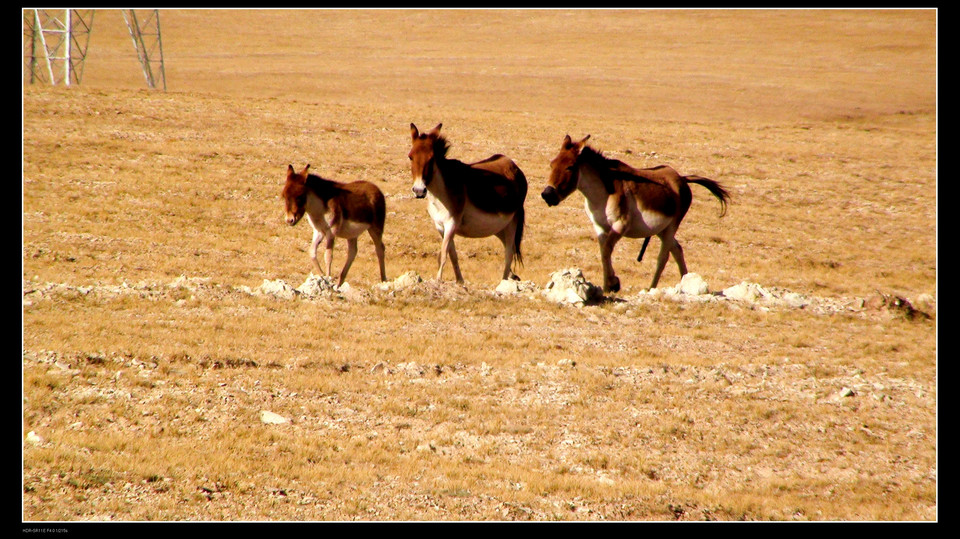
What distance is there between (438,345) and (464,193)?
408 cm

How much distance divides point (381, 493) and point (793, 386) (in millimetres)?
6011

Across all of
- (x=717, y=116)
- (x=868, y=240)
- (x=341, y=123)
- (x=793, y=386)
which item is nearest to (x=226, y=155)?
(x=341, y=123)

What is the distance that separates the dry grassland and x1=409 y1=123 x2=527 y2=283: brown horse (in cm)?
113

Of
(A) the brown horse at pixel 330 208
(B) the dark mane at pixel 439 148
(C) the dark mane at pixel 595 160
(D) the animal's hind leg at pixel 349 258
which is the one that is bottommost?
(D) the animal's hind leg at pixel 349 258

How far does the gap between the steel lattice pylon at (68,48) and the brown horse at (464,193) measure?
33.1 meters

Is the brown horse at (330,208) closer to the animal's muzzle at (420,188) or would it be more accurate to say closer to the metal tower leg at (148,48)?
the animal's muzzle at (420,188)

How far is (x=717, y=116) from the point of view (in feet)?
155

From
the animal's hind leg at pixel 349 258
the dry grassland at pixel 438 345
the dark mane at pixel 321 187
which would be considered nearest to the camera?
the dry grassland at pixel 438 345

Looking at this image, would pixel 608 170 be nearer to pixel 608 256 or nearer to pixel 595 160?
pixel 595 160

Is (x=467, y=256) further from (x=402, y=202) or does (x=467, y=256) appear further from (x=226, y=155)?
(x=226, y=155)

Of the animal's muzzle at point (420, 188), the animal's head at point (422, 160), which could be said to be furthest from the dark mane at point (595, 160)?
the animal's muzzle at point (420, 188)

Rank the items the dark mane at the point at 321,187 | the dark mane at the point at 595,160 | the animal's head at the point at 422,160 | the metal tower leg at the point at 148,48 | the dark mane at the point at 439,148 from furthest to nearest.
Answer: the metal tower leg at the point at 148,48
the dark mane at the point at 321,187
the dark mane at the point at 595,160
the dark mane at the point at 439,148
the animal's head at the point at 422,160

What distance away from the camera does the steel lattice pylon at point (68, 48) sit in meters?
46.3

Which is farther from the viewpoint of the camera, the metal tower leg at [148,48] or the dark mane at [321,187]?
the metal tower leg at [148,48]
